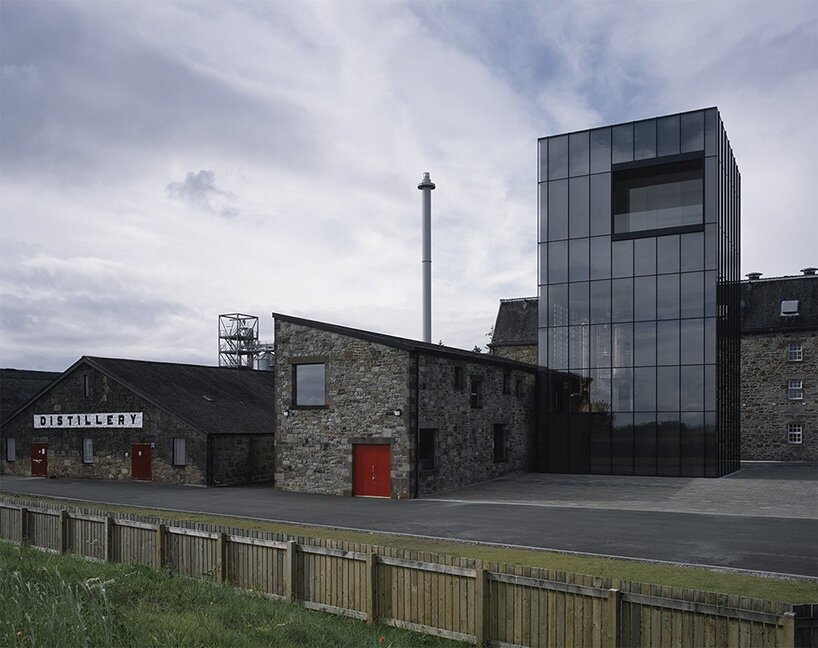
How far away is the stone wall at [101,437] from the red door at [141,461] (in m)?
0.27

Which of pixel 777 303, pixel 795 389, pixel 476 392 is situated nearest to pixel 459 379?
pixel 476 392

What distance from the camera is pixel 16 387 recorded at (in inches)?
1946

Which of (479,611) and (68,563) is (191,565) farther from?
(479,611)

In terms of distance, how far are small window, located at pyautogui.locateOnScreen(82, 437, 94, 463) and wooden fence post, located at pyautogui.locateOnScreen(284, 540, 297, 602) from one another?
93.8ft

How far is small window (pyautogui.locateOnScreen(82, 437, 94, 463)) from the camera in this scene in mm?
37062

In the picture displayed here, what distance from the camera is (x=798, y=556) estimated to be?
52.9 ft

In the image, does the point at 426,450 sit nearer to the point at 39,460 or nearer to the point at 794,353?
the point at 39,460

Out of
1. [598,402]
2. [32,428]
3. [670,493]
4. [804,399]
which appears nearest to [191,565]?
[670,493]

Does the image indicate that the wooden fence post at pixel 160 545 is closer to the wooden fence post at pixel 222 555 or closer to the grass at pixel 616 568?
the wooden fence post at pixel 222 555

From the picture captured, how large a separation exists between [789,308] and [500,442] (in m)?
23.3

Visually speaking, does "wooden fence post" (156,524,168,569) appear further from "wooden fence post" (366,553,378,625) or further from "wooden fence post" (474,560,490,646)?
"wooden fence post" (474,560,490,646)

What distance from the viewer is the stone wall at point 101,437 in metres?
33.4

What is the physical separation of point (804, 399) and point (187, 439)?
116 ft

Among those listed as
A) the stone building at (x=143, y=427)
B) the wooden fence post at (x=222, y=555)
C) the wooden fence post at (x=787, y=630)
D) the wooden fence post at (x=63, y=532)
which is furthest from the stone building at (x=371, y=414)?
the wooden fence post at (x=787, y=630)
